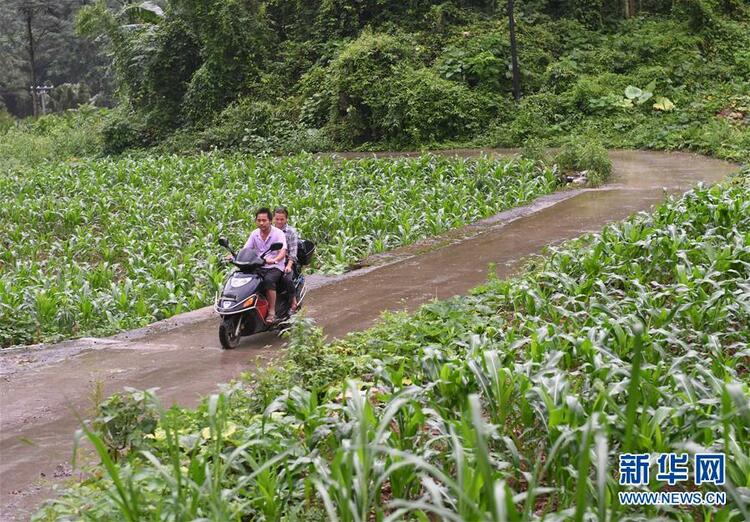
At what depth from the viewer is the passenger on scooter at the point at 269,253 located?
27.0ft

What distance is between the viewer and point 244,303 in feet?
25.9

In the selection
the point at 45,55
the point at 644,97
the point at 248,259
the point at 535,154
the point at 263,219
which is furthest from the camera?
the point at 45,55

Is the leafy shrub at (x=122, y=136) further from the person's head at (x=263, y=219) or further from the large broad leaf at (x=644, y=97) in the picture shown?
the person's head at (x=263, y=219)

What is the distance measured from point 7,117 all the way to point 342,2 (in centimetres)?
3057

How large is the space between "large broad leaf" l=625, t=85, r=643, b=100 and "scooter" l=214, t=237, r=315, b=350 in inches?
773

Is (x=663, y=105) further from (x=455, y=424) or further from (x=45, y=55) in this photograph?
(x=45, y=55)

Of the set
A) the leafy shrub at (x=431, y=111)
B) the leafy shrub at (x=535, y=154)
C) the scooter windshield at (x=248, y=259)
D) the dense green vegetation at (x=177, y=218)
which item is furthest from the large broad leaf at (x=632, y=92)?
the scooter windshield at (x=248, y=259)

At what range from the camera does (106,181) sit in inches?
824

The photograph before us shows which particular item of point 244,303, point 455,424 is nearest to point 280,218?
point 244,303

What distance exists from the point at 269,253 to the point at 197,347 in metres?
1.17

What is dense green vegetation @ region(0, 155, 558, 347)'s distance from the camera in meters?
10.3

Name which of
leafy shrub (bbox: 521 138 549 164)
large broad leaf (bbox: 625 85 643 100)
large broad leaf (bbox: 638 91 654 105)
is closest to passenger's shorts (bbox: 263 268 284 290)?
leafy shrub (bbox: 521 138 549 164)

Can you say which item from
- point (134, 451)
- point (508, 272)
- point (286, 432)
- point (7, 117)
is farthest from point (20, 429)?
point (7, 117)

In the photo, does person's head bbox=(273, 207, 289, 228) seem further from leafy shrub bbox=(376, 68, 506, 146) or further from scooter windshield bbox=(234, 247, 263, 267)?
leafy shrub bbox=(376, 68, 506, 146)
